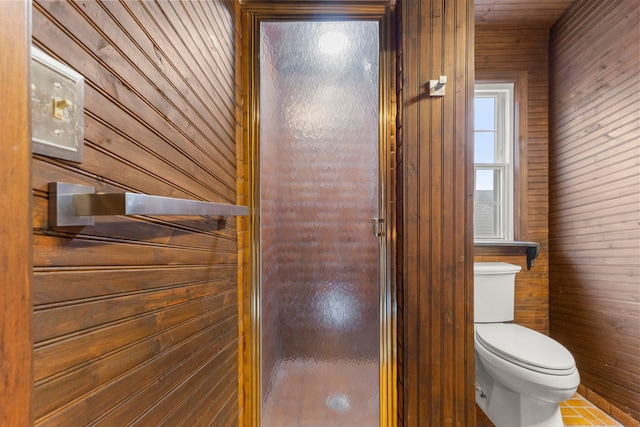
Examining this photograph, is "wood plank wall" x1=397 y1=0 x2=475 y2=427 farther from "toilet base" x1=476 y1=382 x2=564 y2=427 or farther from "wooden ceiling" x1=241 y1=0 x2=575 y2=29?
"wooden ceiling" x1=241 y1=0 x2=575 y2=29

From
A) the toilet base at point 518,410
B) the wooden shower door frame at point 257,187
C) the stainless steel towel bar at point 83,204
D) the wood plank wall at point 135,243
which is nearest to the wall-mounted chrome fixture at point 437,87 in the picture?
the wooden shower door frame at point 257,187

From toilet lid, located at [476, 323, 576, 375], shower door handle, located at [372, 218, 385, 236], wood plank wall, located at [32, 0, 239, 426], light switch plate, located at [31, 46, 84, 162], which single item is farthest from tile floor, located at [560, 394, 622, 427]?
light switch plate, located at [31, 46, 84, 162]

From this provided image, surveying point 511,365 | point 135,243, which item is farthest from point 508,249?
point 135,243

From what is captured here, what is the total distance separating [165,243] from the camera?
0.67 metres

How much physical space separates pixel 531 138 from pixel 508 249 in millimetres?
829

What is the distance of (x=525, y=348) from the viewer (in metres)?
1.37

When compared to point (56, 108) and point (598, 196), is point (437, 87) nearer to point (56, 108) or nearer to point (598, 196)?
point (56, 108)

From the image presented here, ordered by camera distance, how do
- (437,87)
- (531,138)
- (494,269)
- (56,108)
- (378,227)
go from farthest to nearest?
(531,138)
(494,269)
(378,227)
(437,87)
(56,108)

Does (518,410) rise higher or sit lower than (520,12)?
lower

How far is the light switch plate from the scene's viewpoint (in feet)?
1.27

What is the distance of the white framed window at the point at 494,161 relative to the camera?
2053mm

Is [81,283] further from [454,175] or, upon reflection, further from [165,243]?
[454,175]

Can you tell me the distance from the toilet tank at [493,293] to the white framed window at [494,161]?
0.40m

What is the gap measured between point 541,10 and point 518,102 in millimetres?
584
